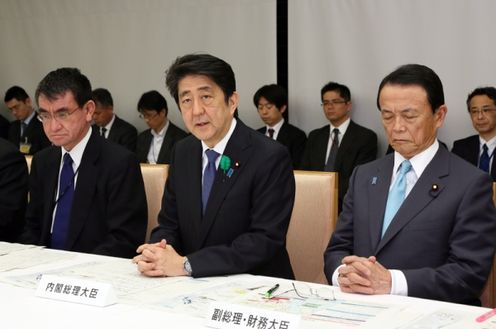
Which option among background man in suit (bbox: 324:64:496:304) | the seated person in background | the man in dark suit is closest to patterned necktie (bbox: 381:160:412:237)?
background man in suit (bbox: 324:64:496:304)

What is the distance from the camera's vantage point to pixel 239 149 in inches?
103

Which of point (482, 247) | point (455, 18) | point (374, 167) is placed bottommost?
point (482, 247)

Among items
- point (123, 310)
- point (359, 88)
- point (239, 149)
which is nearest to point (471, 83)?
point (359, 88)

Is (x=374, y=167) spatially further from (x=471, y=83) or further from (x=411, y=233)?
(x=471, y=83)

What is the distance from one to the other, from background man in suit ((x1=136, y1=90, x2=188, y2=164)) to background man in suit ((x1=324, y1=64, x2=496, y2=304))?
405cm

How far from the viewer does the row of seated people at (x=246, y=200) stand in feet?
7.32

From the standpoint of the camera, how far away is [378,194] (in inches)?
96.2

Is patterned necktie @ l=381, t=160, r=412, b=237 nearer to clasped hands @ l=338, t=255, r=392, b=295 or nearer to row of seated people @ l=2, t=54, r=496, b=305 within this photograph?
row of seated people @ l=2, t=54, r=496, b=305

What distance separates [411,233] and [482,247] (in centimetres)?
22

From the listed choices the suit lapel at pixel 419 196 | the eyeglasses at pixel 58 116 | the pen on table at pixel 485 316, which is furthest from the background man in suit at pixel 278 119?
the pen on table at pixel 485 316

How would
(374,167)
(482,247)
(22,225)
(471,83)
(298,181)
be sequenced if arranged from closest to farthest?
(482,247) < (374,167) < (298,181) < (22,225) < (471,83)

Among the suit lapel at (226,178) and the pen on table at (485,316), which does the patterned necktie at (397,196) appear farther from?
the pen on table at (485,316)

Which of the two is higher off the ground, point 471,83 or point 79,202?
point 471,83

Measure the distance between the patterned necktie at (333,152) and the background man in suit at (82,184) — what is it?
2.91 metres
